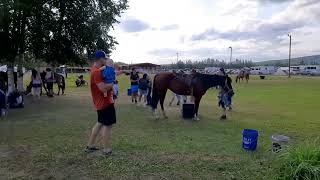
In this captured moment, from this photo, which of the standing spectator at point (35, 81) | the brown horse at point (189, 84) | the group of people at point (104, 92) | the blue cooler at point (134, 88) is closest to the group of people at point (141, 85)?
the blue cooler at point (134, 88)

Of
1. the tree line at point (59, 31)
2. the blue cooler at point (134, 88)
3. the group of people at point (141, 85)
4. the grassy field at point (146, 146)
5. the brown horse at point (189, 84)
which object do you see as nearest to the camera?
the grassy field at point (146, 146)

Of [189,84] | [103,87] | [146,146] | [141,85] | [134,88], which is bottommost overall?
[146,146]

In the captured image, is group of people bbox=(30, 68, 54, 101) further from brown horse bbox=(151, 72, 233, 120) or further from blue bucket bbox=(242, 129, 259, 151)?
blue bucket bbox=(242, 129, 259, 151)

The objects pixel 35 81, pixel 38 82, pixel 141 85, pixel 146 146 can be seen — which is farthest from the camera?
pixel 38 82

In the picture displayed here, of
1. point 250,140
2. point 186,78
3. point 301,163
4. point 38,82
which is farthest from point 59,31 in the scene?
point 301,163

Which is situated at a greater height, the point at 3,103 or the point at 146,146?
the point at 3,103

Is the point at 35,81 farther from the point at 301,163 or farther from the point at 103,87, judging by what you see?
the point at 301,163

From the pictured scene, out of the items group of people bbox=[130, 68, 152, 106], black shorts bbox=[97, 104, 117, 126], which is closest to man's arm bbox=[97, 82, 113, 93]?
black shorts bbox=[97, 104, 117, 126]

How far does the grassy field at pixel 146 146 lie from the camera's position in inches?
277

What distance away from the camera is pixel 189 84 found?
15102 millimetres

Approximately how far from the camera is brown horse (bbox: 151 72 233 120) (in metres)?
14.9

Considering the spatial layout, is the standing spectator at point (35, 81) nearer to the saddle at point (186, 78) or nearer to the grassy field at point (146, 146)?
the grassy field at point (146, 146)

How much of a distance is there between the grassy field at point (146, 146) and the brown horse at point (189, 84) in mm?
830

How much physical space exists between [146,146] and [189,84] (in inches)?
249
